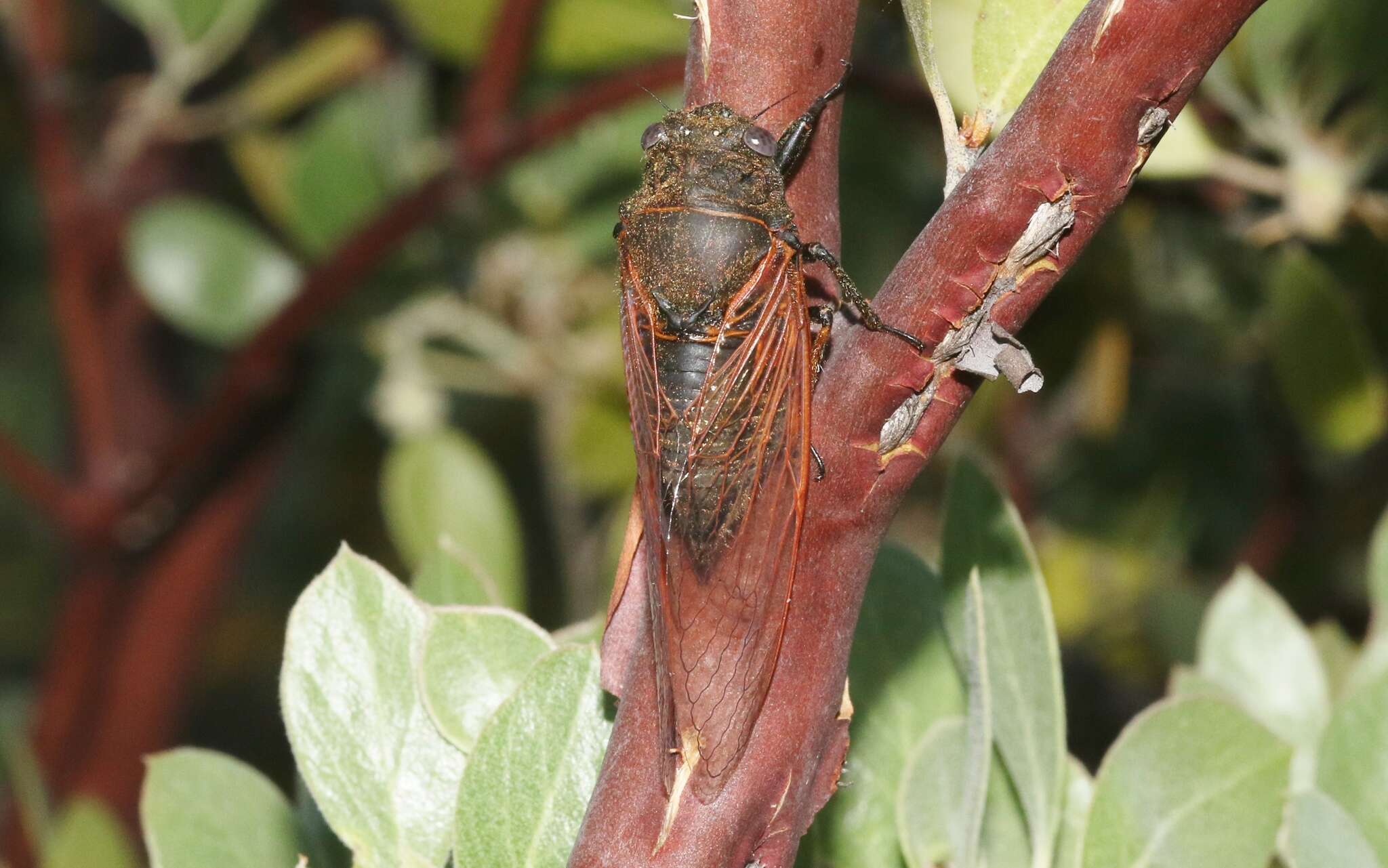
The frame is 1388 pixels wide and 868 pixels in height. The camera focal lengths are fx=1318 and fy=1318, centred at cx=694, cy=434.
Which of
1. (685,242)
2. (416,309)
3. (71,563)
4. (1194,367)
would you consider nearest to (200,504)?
(71,563)

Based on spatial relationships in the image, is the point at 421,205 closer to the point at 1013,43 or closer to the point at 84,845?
the point at 84,845

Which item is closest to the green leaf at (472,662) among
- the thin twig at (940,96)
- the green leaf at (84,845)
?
the thin twig at (940,96)

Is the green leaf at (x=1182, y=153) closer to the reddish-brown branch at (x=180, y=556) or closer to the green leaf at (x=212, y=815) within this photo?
the reddish-brown branch at (x=180, y=556)

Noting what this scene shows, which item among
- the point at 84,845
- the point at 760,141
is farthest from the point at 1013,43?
the point at 84,845

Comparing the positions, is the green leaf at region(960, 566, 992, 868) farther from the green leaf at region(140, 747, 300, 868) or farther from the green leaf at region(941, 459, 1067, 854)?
the green leaf at region(140, 747, 300, 868)

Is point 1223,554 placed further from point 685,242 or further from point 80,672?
point 80,672

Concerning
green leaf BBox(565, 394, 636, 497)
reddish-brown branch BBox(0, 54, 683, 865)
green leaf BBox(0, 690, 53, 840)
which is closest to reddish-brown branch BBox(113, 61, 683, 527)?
reddish-brown branch BBox(0, 54, 683, 865)
